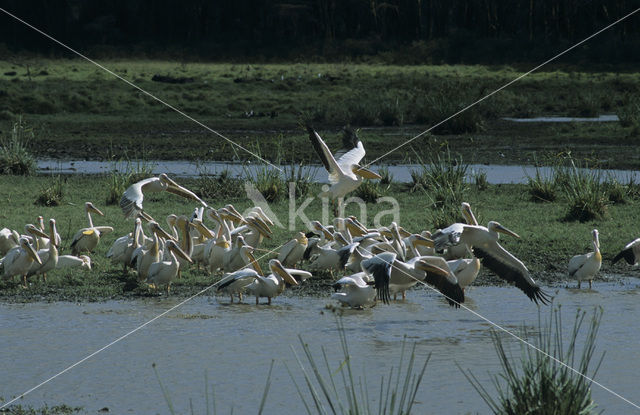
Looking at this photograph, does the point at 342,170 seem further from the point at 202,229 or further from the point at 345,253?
the point at 345,253

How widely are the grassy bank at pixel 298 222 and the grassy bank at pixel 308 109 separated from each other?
179 centimetres

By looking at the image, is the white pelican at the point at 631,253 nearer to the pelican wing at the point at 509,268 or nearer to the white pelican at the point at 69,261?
the pelican wing at the point at 509,268

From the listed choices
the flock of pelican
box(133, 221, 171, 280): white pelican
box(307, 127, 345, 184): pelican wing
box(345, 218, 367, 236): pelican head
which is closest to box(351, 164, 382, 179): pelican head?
the flock of pelican

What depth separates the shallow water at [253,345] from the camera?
19.9 ft

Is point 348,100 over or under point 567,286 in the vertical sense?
over

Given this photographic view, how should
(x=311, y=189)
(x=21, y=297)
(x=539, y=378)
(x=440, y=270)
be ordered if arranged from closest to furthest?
(x=539, y=378) → (x=440, y=270) → (x=21, y=297) → (x=311, y=189)

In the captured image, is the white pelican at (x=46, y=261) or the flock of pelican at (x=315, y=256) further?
the white pelican at (x=46, y=261)

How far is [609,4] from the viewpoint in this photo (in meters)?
47.2

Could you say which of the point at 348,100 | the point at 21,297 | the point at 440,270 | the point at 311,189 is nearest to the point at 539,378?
the point at 440,270

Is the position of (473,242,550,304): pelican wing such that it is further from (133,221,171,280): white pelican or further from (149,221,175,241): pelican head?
(149,221,175,241): pelican head

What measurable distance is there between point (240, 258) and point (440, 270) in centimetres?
219

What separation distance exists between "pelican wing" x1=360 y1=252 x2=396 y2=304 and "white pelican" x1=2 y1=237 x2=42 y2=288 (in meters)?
3.00

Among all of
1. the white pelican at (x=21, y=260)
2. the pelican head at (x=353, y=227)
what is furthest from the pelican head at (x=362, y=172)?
the white pelican at (x=21, y=260)

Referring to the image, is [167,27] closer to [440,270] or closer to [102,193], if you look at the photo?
[102,193]
